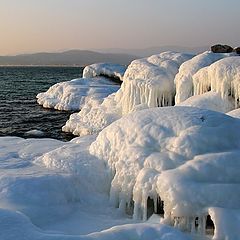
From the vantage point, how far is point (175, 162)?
38.5 ft

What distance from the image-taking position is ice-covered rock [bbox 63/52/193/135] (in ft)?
92.4

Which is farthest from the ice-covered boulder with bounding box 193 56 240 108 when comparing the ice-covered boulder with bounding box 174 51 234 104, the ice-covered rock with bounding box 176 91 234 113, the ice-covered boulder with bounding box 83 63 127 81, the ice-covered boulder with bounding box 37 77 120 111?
the ice-covered boulder with bounding box 83 63 127 81

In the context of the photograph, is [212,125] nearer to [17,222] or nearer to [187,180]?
[187,180]

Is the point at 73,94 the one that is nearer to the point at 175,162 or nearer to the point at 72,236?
the point at 175,162

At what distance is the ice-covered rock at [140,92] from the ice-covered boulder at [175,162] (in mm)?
14322

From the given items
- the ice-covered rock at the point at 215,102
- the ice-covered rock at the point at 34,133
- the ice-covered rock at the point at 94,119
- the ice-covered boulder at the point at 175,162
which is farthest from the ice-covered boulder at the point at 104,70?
the ice-covered boulder at the point at 175,162

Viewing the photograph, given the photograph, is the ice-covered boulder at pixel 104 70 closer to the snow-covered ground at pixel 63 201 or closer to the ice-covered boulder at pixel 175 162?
the snow-covered ground at pixel 63 201

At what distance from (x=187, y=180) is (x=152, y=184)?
3.27ft

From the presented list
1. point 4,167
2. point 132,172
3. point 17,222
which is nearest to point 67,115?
point 4,167

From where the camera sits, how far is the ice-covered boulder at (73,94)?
45.9 meters

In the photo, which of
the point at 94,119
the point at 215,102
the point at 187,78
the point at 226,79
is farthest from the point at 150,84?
the point at 226,79

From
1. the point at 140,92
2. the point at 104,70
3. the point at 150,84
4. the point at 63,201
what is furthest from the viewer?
the point at 104,70

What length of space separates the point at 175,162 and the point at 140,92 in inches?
677

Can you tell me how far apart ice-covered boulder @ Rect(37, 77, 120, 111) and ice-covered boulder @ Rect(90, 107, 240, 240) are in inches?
1172
